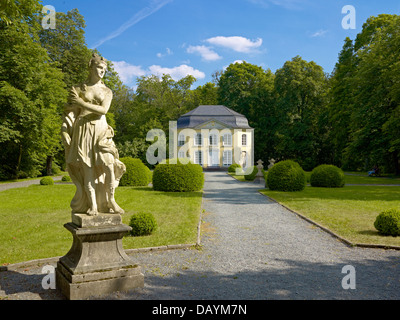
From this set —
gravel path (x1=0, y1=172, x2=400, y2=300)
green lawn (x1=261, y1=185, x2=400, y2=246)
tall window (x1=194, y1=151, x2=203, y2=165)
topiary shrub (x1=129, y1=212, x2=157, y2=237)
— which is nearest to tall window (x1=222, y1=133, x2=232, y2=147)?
tall window (x1=194, y1=151, x2=203, y2=165)

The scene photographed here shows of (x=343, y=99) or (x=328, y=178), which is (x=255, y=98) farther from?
(x=328, y=178)

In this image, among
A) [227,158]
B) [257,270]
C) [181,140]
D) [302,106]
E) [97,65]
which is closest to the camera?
[97,65]

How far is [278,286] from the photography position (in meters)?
4.96

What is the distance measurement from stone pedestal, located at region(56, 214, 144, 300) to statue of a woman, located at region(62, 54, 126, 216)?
0.21 m

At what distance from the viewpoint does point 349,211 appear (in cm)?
1153

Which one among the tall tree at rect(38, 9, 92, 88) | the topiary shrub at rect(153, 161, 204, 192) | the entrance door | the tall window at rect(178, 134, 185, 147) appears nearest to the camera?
the topiary shrub at rect(153, 161, 204, 192)

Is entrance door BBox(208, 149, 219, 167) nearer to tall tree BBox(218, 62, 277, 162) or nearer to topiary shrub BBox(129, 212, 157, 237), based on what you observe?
tall tree BBox(218, 62, 277, 162)

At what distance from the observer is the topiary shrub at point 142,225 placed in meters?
8.03

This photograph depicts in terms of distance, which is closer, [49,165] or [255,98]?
[49,165]

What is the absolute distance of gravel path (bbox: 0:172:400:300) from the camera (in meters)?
4.67

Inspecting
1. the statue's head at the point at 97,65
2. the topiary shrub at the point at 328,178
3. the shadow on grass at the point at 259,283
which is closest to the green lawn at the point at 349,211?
the shadow on grass at the point at 259,283

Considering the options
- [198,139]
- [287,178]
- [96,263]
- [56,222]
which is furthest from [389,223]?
[198,139]

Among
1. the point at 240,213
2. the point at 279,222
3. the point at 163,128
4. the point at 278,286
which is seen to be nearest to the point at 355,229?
the point at 279,222

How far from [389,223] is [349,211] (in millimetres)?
3533
